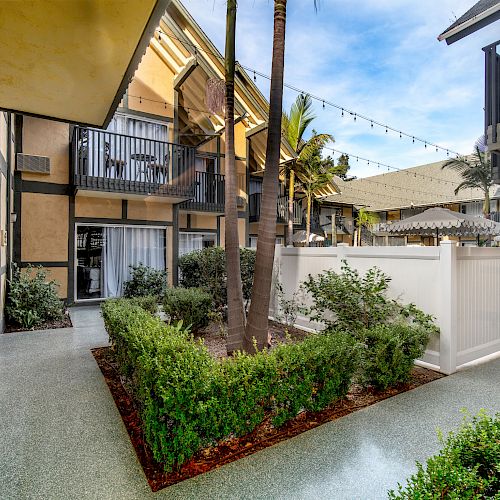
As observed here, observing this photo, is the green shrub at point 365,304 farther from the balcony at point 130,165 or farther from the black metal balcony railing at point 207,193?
the black metal balcony railing at point 207,193

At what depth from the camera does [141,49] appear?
2.90m

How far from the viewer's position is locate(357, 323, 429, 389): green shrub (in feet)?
11.9

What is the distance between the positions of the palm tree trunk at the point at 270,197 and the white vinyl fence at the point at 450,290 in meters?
1.90

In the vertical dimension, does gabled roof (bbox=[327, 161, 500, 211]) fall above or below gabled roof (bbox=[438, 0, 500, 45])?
above

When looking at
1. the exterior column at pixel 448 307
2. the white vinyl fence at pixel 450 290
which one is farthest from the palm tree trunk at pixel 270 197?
the exterior column at pixel 448 307

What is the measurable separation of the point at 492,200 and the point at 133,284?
19.5 m

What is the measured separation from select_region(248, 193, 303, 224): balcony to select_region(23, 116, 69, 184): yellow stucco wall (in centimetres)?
623

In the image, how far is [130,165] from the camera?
9.25m

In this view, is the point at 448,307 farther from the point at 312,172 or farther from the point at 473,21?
the point at 312,172

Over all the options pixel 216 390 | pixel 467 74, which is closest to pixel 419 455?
pixel 216 390

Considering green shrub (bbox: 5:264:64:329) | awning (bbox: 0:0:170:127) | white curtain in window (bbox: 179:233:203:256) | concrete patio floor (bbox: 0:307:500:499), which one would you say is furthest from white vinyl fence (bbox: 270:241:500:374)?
white curtain in window (bbox: 179:233:203:256)

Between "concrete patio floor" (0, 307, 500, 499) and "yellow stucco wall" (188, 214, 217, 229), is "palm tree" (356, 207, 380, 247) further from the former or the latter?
"concrete patio floor" (0, 307, 500, 499)

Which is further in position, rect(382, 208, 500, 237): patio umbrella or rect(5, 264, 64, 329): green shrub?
rect(382, 208, 500, 237): patio umbrella

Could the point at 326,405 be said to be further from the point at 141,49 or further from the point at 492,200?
the point at 492,200
